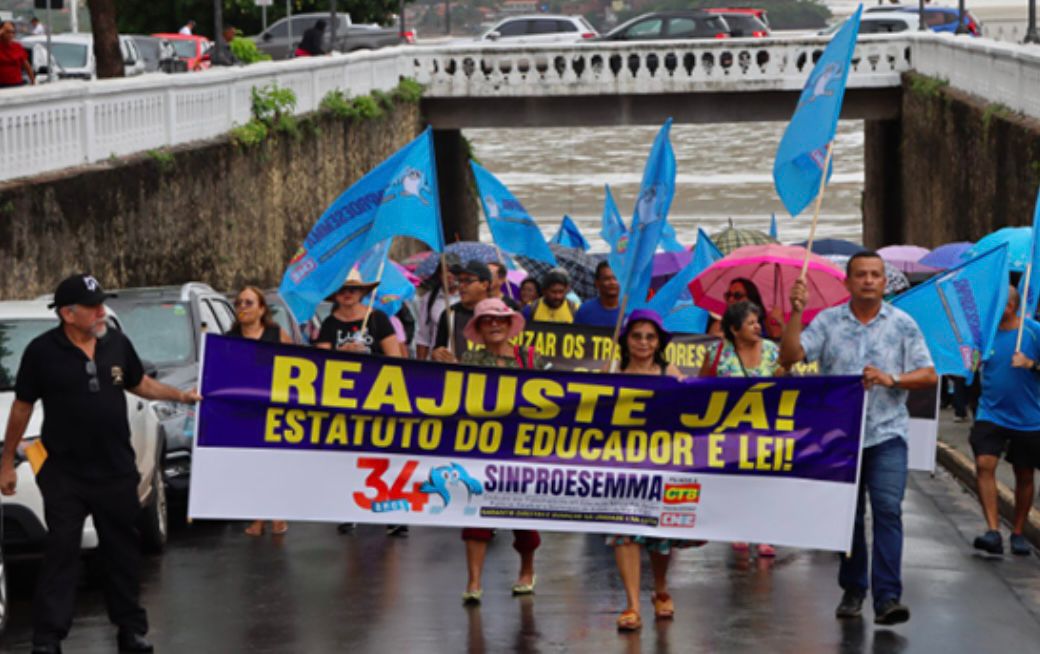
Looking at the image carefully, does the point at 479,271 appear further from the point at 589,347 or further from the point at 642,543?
the point at 642,543

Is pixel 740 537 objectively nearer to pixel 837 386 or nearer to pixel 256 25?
pixel 837 386

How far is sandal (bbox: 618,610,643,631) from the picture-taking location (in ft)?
33.8

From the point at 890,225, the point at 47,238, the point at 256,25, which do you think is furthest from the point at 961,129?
the point at 256,25

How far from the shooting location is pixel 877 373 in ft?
33.7

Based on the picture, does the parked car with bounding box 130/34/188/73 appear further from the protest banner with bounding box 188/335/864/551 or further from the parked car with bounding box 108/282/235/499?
the protest banner with bounding box 188/335/864/551

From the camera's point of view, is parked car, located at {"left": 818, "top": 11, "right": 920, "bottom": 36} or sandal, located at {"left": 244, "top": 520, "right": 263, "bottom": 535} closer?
sandal, located at {"left": 244, "top": 520, "right": 263, "bottom": 535}

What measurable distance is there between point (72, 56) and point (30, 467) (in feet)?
105

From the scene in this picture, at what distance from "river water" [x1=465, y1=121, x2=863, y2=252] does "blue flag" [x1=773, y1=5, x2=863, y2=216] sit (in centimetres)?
3922

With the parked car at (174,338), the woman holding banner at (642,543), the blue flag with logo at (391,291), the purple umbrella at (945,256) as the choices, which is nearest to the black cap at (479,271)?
the parked car at (174,338)

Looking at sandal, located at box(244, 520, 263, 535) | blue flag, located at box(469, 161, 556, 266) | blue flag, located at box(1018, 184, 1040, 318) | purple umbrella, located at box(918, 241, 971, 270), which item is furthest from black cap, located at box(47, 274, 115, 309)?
purple umbrella, located at box(918, 241, 971, 270)

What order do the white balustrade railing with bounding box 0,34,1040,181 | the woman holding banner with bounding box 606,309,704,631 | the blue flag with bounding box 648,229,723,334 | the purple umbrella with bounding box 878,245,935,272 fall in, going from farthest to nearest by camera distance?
1. the purple umbrella with bounding box 878,245,935,272
2. the white balustrade railing with bounding box 0,34,1040,181
3. the blue flag with bounding box 648,229,723,334
4. the woman holding banner with bounding box 606,309,704,631

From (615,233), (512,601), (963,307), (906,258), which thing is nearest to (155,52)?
(906,258)

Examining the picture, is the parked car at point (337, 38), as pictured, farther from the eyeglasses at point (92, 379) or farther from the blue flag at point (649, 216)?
the eyeglasses at point (92, 379)

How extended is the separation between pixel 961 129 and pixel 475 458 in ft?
64.9
